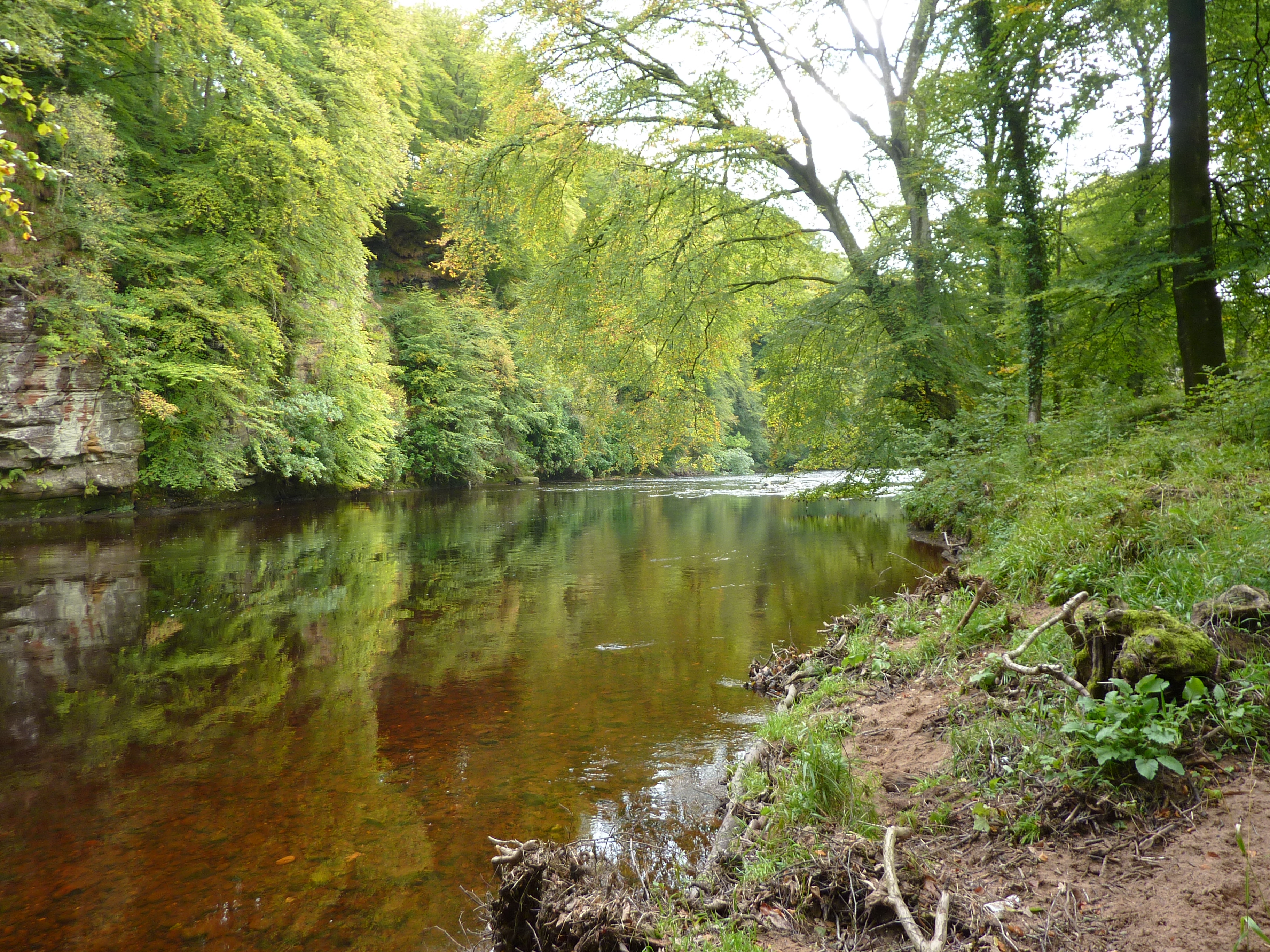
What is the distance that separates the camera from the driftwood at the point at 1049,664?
2.79m

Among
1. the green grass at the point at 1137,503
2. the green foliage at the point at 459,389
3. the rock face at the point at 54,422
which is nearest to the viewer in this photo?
the green grass at the point at 1137,503

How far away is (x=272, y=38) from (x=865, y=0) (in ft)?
51.5

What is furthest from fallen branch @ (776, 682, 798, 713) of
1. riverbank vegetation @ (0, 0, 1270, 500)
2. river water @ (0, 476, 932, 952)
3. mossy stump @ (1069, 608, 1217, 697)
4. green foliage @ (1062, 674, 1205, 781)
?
riverbank vegetation @ (0, 0, 1270, 500)

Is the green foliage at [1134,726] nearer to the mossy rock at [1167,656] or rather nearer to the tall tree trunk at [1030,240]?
the mossy rock at [1167,656]

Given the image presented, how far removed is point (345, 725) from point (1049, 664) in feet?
15.1

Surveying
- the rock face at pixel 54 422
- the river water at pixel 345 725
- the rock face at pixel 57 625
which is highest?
the rock face at pixel 54 422

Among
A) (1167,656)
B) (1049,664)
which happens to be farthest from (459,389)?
(1167,656)

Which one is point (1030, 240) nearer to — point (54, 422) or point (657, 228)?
point (657, 228)

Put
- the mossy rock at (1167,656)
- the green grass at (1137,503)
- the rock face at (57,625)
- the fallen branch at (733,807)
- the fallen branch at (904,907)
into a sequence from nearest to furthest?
the fallen branch at (904,907), the mossy rock at (1167,656), the fallen branch at (733,807), the green grass at (1137,503), the rock face at (57,625)

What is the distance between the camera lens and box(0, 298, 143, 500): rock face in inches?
575

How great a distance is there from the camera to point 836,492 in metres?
14.0

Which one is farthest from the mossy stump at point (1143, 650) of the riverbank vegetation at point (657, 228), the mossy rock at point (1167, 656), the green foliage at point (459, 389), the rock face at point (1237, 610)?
the green foliage at point (459, 389)

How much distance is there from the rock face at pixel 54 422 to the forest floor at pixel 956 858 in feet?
59.1

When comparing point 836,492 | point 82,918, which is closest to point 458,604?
point 82,918
